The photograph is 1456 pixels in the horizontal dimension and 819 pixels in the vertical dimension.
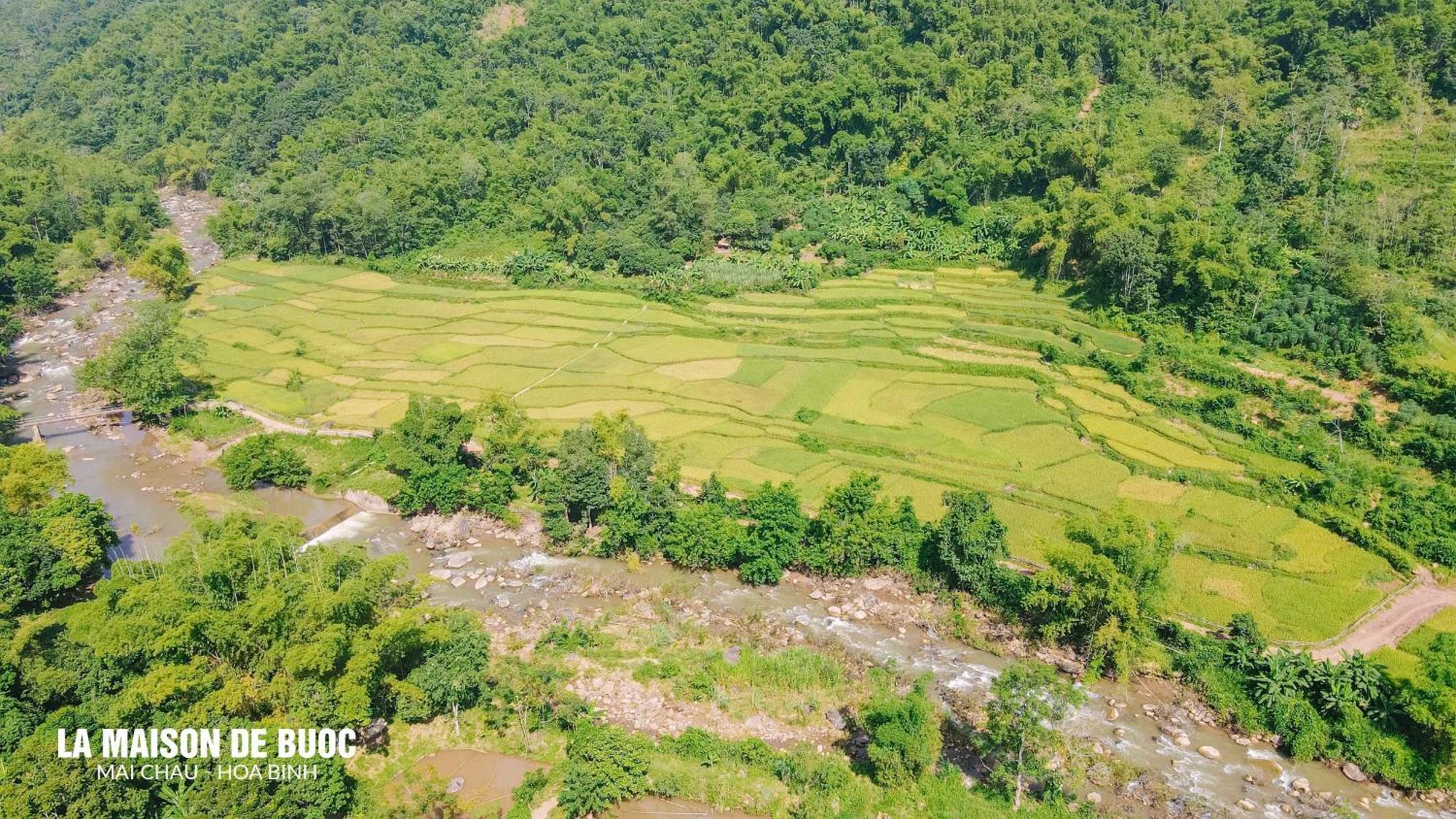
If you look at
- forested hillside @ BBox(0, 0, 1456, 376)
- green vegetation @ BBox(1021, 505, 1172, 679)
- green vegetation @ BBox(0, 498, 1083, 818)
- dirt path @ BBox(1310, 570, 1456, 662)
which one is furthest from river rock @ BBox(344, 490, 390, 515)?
dirt path @ BBox(1310, 570, 1456, 662)

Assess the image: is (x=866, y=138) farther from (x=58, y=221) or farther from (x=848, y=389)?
(x=58, y=221)

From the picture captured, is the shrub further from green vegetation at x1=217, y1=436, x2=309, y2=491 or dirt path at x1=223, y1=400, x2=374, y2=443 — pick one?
dirt path at x1=223, y1=400, x2=374, y2=443

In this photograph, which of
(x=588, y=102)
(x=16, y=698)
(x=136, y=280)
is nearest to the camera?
(x=16, y=698)

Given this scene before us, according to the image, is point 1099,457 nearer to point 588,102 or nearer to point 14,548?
point 14,548

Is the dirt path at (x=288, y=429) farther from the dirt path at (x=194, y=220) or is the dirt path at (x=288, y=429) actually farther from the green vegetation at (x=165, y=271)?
the dirt path at (x=194, y=220)

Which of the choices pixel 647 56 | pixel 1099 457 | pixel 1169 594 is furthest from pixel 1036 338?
pixel 647 56

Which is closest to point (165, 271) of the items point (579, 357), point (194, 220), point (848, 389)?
point (194, 220)

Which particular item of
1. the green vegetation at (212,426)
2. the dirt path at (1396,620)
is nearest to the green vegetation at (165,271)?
the green vegetation at (212,426)
